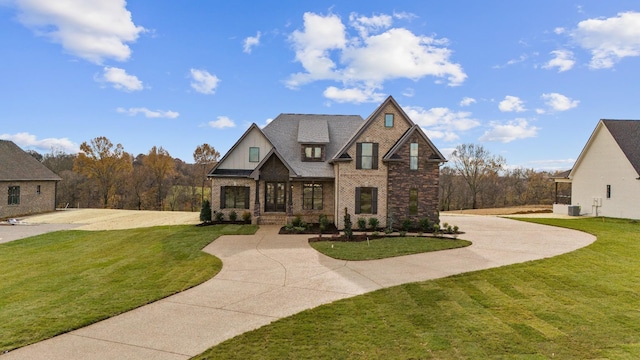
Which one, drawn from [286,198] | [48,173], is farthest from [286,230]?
[48,173]

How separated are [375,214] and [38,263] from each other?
15333 millimetres

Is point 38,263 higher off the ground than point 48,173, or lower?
lower

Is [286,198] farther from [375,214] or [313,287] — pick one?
[313,287]

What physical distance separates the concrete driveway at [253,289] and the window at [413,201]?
3.68 metres

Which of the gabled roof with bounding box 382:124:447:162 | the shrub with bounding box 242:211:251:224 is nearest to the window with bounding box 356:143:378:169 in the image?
the gabled roof with bounding box 382:124:447:162

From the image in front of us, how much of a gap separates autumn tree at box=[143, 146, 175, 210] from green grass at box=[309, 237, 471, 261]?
36.8 meters

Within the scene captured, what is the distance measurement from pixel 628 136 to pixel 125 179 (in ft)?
176

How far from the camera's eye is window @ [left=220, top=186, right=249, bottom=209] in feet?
72.3

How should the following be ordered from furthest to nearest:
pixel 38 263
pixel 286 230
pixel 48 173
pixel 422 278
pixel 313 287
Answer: pixel 48 173
pixel 286 230
pixel 38 263
pixel 422 278
pixel 313 287

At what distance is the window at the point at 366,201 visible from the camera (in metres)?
19.3

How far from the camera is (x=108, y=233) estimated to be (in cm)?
1889

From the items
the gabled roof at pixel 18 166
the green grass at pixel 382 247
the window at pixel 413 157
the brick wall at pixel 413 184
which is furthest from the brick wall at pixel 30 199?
the window at pixel 413 157

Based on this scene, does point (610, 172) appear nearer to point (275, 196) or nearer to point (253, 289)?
point (275, 196)

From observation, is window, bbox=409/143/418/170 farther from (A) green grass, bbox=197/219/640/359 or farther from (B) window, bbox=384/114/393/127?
(A) green grass, bbox=197/219/640/359
